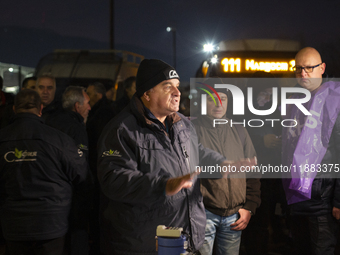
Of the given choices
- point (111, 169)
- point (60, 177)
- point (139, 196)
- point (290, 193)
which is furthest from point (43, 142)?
point (290, 193)

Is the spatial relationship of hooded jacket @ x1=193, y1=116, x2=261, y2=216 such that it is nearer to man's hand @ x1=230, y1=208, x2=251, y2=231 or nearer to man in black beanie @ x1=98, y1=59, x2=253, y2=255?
man's hand @ x1=230, y1=208, x2=251, y2=231

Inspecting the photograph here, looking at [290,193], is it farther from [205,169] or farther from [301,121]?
[205,169]

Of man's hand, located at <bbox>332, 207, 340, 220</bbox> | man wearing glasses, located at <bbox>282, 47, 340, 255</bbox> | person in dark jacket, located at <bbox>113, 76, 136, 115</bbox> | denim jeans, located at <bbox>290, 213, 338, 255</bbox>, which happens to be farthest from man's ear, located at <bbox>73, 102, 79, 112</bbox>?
man's hand, located at <bbox>332, 207, 340, 220</bbox>

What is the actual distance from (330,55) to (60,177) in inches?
269

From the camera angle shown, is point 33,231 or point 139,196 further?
point 33,231

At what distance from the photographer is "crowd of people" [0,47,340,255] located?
223 centimetres

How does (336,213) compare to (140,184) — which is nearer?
(140,184)

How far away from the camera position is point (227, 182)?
299 centimetres

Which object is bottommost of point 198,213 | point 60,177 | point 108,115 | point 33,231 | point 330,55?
point 33,231

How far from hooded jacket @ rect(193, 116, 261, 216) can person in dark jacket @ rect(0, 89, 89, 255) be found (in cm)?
120

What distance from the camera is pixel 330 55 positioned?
7.61 m

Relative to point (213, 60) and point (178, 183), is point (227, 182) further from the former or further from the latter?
point (213, 60)

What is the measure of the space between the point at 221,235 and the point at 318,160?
1.11 m

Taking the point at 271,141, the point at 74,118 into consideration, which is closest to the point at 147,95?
the point at 74,118
